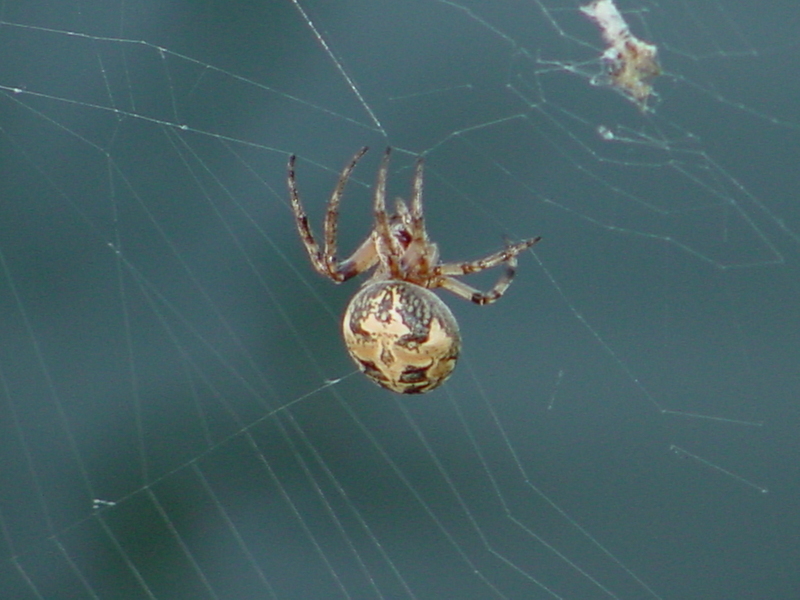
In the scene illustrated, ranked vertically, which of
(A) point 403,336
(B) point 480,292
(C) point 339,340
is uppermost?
(C) point 339,340

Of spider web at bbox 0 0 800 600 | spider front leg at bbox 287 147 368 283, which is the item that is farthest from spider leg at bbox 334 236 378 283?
spider web at bbox 0 0 800 600

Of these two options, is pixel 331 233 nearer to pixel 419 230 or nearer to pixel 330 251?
pixel 330 251

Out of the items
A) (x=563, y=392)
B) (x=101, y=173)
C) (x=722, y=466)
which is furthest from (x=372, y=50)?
(x=722, y=466)

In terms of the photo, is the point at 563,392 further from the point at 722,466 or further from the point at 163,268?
the point at 163,268

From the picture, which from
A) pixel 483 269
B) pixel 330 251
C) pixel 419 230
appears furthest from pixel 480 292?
pixel 330 251

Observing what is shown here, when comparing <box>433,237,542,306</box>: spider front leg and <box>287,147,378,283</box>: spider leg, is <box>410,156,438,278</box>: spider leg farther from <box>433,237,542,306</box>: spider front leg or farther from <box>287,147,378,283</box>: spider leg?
<box>287,147,378,283</box>: spider leg
